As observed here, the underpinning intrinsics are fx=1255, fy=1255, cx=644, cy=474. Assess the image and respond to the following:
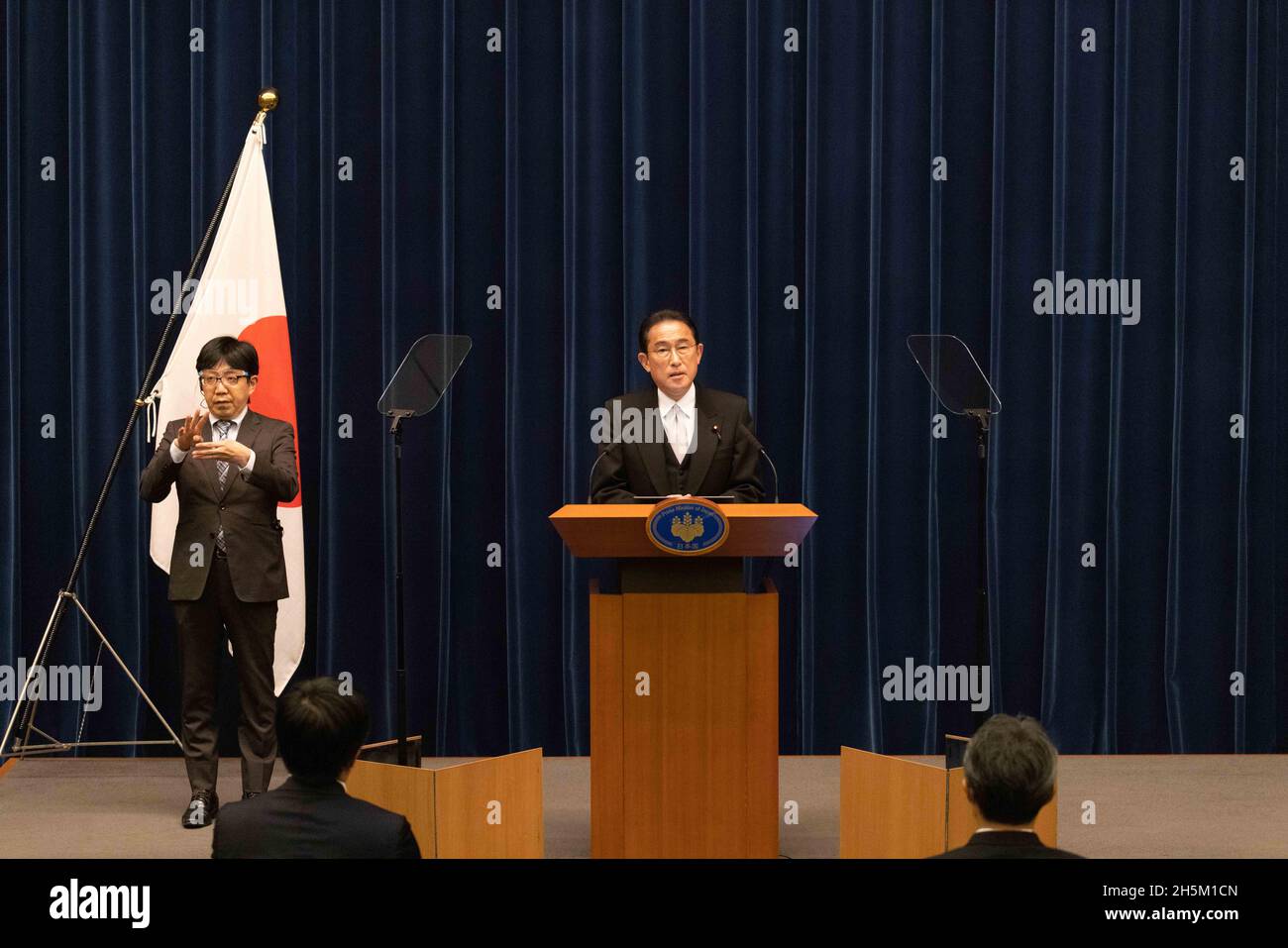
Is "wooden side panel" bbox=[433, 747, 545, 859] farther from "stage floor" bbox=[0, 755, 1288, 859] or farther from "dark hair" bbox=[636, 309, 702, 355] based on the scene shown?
"dark hair" bbox=[636, 309, 702, 355]

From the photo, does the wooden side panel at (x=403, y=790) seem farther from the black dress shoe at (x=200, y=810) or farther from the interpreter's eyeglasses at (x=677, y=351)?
the interpreter's eyeglasses at (x=677, y=351)

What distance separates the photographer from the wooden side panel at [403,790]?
3.05 meters

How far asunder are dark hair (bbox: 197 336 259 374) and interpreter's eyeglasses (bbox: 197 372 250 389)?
24mm

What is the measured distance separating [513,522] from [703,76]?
6.37 feet

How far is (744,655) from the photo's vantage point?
3.13 meters

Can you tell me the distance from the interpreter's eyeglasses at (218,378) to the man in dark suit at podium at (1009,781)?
111 inches

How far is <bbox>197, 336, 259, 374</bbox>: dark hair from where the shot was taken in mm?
3908

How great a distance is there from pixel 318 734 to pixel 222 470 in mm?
2285

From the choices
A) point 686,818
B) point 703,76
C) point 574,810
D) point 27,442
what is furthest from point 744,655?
point 27,442

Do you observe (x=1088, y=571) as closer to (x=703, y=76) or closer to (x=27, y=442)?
(x=703, y=76)

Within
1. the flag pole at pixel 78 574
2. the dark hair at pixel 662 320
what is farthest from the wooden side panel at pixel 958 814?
the flag pole at pixel 78 574

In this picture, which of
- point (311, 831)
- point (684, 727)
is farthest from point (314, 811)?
point (684, 727)

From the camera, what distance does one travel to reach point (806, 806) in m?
4.25

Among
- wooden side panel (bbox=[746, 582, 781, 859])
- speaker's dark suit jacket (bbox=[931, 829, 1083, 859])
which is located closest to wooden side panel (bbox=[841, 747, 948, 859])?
wooden side panel (bbox=[746, 582, 781, 859])
